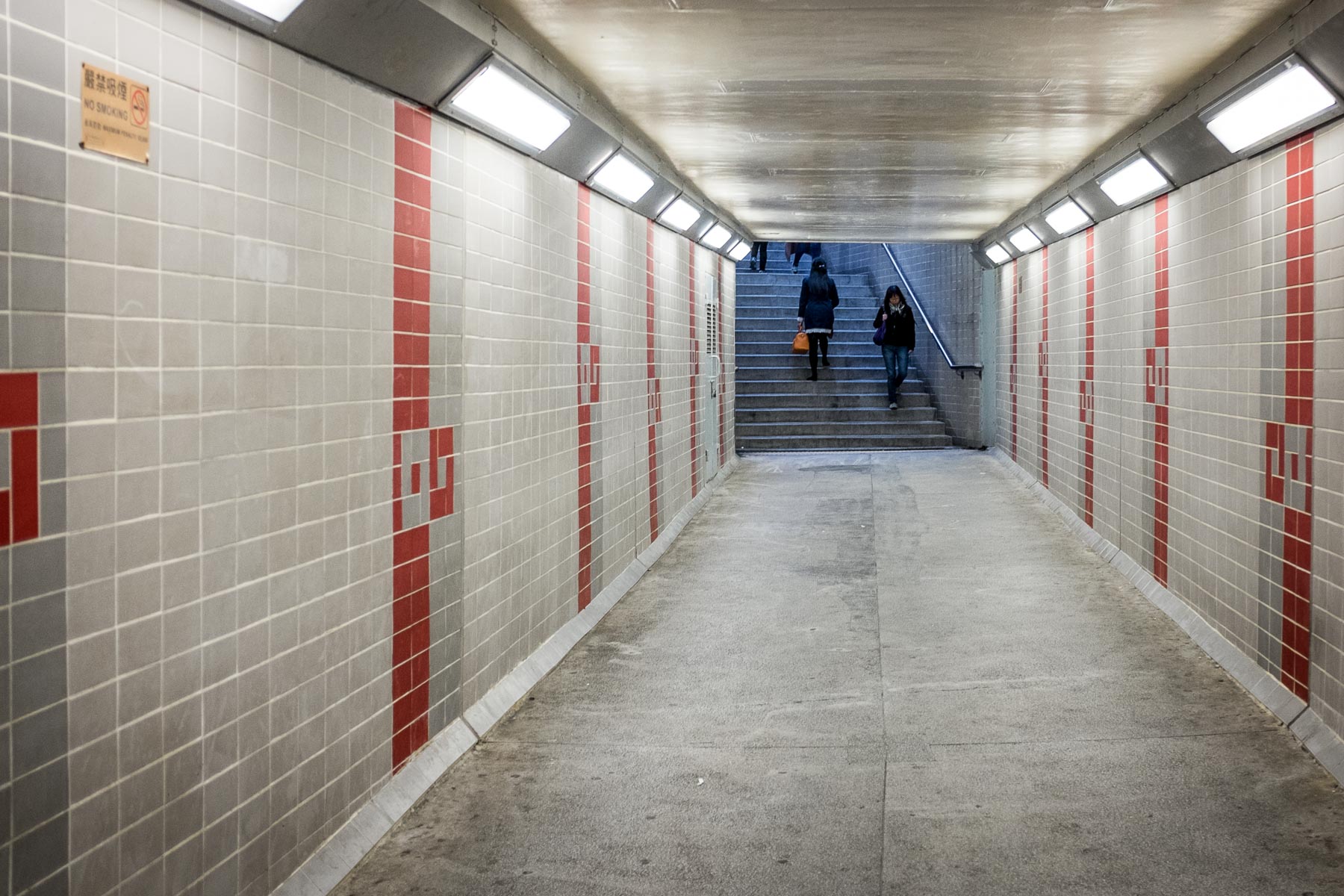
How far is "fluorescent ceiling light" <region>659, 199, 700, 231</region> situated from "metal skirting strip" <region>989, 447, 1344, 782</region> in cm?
386

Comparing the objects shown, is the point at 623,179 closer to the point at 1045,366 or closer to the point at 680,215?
the point at 680,215

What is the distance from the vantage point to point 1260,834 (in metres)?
3.69

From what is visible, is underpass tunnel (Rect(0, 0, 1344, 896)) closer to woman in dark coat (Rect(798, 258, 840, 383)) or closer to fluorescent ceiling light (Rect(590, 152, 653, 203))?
fluorescent ceiling light (Rect(590, 152, 653, 203))

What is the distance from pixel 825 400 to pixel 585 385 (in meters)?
10.5

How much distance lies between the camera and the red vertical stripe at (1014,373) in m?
12.7

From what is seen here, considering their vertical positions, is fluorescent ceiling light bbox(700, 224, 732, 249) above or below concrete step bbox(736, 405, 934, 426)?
above

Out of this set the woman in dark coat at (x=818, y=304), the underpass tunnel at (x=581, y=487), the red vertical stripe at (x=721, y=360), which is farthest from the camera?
the woman in dark coat at (x=818, y=304)

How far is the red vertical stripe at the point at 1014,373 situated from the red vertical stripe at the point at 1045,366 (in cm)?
146

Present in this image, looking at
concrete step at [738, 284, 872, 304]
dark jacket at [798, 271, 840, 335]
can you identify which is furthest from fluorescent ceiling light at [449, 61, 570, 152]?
concrete step at [738, 284, 872, 304]

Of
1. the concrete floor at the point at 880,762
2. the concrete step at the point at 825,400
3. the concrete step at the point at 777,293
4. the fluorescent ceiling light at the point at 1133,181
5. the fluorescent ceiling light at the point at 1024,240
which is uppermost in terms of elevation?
the concrete step at the point at 777,293

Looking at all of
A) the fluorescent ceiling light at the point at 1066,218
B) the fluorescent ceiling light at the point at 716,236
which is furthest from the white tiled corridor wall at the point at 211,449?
the fluorescent ceiling light at the point at 716,236

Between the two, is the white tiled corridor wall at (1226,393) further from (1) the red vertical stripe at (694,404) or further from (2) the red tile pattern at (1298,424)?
(1) the red vertical stripe at (694,404)

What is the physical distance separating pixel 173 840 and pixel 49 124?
1604mm

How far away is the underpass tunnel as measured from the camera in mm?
2488
